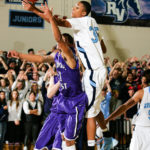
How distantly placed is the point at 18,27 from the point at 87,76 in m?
9.52

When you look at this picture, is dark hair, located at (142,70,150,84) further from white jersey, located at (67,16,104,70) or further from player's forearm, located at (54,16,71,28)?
player's forearm, located at (54,16,71,28)

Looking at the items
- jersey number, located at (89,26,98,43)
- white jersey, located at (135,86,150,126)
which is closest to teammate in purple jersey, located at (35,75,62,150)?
jersey number, located at (89,26,98,43)

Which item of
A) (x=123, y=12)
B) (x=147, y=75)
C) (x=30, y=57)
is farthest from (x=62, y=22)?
(x=123, y=12)

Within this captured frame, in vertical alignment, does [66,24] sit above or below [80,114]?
above

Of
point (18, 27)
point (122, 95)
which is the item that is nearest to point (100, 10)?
point (18, 27)

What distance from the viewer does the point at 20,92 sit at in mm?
8391

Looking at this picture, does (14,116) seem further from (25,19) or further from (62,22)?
(25,19)

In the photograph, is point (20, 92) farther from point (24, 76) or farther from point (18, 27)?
point (18, 27)

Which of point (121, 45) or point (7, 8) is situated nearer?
point (7, 8)

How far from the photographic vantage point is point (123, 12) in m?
13.9

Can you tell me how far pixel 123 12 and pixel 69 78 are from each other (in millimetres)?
10701

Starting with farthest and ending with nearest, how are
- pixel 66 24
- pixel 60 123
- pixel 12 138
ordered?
pixel 12 138 → pixel 60 123 → pixel 66 24

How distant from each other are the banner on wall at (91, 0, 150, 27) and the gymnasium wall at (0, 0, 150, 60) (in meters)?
Answer: 0.28

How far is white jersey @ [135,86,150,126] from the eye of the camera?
404cm
